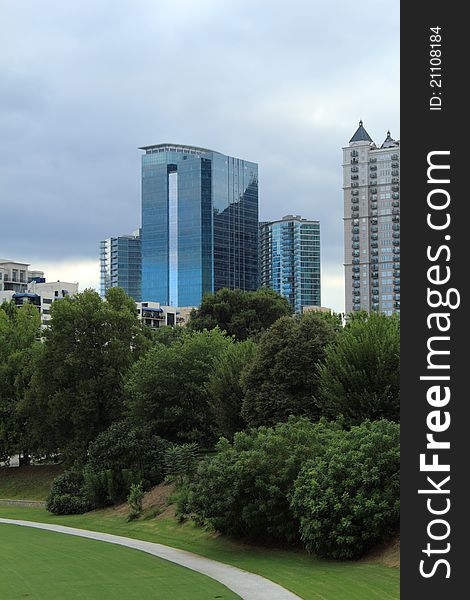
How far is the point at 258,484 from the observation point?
24578 mm

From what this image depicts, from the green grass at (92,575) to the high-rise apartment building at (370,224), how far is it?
137959 millimetres

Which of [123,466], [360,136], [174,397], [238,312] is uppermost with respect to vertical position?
[360,136]

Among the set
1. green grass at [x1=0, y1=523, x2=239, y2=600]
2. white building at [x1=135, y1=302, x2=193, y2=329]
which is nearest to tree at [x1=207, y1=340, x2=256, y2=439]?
green grass at [x1=0, y1=523, x2=239, y2=600]

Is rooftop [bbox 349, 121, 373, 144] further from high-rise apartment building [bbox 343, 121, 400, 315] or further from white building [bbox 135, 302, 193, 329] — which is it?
white building [bbox 135, 302, 193, 329]

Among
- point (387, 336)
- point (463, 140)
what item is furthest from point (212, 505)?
point (463, 140)

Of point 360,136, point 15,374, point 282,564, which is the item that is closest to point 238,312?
point 15,374

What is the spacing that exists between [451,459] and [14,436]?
4434 cm

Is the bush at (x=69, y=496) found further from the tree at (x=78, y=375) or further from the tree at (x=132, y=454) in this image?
the tree at (x=78, y=375)

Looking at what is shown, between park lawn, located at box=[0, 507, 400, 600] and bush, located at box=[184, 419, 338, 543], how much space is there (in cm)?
76

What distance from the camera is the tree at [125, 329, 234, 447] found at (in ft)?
139

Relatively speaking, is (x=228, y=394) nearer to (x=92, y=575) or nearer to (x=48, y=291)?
(x=92, y=575)

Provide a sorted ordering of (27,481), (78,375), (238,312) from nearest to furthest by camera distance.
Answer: (78,375) < (27,481) < (238,312)

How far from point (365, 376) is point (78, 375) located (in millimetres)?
23625

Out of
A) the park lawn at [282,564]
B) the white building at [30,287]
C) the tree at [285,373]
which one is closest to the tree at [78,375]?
the park lawn at [282,564]
